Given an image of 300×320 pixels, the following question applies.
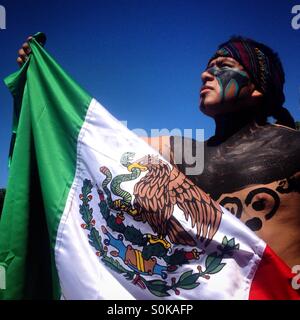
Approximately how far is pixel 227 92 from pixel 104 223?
1151mm

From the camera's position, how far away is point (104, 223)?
173 centimetres

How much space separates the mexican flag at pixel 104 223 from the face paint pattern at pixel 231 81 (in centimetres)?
70

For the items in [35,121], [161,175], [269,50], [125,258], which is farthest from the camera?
[269,50]

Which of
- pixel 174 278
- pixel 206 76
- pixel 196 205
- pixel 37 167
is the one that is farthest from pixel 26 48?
pixel 174 278

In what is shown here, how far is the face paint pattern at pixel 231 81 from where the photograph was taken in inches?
84.4

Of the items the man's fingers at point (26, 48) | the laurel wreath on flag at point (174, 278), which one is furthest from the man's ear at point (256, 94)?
the man's fingers at point (26, 48)

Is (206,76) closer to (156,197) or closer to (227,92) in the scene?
(227,92)

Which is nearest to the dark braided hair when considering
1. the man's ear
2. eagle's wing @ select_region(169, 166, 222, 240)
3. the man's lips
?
the man's ear

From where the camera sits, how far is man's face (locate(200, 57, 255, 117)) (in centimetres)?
215

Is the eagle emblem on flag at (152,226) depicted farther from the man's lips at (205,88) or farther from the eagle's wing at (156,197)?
the man's lips at (205,88)
